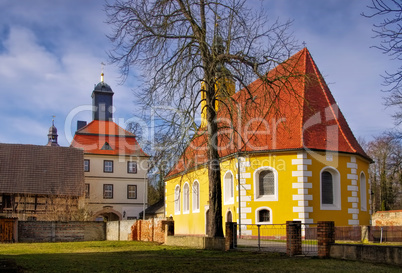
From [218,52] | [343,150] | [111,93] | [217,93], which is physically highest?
[111,93]

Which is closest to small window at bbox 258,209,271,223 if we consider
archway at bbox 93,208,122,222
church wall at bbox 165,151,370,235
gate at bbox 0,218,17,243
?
church wall at bbox 165,151,370,235

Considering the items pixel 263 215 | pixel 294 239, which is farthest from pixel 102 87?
pixel 294 239

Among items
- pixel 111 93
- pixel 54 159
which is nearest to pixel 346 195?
pixel 54 159

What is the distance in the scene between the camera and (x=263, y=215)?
25391 mm

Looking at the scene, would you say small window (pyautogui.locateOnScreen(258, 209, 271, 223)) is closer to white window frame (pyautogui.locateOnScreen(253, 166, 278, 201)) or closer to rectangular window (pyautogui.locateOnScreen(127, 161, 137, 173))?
white window frame (pyautogui.locateOnScreen(253, 166, 278, 201))

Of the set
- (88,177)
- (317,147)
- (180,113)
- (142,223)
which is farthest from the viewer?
(88,177)

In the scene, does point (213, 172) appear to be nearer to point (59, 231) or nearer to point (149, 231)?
point (149, 231)

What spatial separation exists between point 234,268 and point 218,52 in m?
9.10

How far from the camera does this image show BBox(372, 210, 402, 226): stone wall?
26.0 metres

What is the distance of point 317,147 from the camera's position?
2441cm

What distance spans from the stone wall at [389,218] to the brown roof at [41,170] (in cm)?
2449

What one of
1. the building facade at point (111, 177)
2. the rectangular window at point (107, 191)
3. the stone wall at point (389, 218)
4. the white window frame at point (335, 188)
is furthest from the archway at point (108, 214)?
the white window frame at point (335, 188)

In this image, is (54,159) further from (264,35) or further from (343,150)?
(264,35)

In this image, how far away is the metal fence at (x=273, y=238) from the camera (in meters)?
15.2
